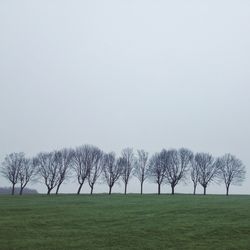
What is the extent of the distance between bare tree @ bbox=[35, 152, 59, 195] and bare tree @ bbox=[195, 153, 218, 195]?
154 ft

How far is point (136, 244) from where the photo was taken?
936 inches

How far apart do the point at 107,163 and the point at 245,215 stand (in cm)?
8810

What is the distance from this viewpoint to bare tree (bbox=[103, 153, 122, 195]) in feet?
395

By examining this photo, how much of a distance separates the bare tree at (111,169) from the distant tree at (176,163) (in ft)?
52.8

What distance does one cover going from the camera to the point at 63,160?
403 ft

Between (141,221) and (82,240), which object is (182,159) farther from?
(82,240)

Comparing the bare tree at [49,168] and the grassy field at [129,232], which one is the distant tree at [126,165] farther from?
the grassy field at [129,232]

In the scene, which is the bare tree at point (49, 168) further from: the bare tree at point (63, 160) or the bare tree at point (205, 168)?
the bare tree at point (205, 168)

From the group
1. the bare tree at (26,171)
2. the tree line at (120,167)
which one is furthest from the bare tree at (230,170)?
the bare tree at (26,171)

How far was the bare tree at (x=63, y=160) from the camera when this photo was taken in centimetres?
11688

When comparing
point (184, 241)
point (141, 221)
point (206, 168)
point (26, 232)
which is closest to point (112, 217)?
point (141, 221)

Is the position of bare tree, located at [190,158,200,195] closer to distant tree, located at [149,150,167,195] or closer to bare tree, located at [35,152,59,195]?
distant tree, located at [149,150,167,195]

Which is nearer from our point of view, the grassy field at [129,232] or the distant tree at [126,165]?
the grassy field at [129,232]

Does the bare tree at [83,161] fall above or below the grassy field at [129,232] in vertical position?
above
